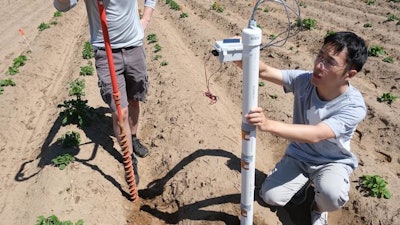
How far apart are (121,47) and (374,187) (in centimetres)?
331

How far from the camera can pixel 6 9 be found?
49.6ft

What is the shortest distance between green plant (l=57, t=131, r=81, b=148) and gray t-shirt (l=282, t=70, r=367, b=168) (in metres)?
2.90

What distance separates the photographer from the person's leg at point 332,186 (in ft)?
11.3

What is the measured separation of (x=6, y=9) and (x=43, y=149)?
1243cm

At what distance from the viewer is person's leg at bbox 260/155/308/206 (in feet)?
12.6

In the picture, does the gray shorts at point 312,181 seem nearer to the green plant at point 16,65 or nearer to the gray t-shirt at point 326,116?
the gray t-shirt at point 326,116

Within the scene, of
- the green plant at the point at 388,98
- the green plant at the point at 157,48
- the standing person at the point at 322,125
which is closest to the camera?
the standing person at the point at 322,125

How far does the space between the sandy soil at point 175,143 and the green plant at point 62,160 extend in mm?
59

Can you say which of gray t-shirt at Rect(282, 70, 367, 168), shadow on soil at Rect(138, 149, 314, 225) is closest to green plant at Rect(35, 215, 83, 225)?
shadow on soil at Rect(138, 149, 314, 225)

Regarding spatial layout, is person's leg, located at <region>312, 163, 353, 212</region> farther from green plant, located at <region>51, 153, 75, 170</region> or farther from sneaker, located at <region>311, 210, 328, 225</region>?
green plant, located at <region>51, 153, 75, 170</region>

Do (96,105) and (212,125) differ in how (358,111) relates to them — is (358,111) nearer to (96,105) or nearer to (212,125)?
(212,125)

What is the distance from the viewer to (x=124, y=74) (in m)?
4.38

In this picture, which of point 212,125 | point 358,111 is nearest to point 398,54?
point 212,125

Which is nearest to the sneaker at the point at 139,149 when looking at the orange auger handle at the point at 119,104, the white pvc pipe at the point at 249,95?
the orange auger handle at the point at 119,104
